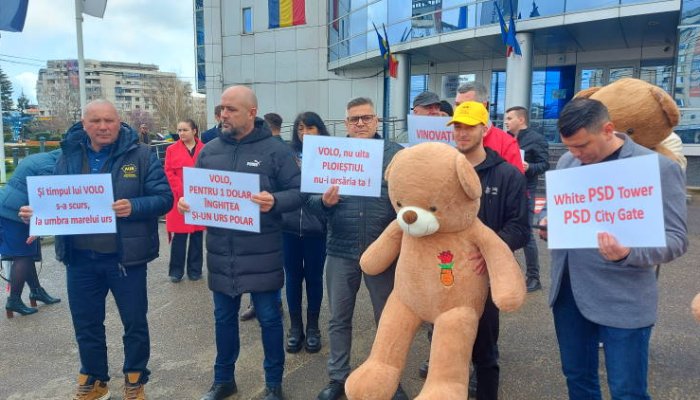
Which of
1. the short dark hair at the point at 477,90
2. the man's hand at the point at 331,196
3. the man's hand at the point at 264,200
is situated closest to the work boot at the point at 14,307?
the man's hand at the point at 264,200

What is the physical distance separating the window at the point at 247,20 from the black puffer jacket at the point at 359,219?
24062mm

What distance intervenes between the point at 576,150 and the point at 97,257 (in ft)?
9.16

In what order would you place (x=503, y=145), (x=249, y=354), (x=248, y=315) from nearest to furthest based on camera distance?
1. (x=503, y=145)
2. (x=249, y=354)
3. (x=248, y=315)

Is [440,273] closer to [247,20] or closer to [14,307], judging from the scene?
[14,307]

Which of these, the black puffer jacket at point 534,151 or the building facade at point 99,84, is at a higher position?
the building facade at point 99,84

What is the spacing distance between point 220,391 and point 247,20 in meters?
24.8

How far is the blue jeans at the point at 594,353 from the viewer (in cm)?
216

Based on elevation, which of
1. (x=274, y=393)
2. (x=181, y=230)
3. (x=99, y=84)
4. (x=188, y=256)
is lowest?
(x=274, y=393)

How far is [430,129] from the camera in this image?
4293 millimetres

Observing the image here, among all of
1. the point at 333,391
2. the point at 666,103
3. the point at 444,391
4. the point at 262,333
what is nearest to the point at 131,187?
the point at 262,333

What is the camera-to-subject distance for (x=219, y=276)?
3141mm

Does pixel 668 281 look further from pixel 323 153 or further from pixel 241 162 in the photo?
pixel 241 162

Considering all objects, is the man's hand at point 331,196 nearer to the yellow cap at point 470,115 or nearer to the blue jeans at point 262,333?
the blue jeans at point 262,333

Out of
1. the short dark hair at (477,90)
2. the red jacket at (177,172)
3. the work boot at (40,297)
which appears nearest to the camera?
the short dark hair at (477,90)
